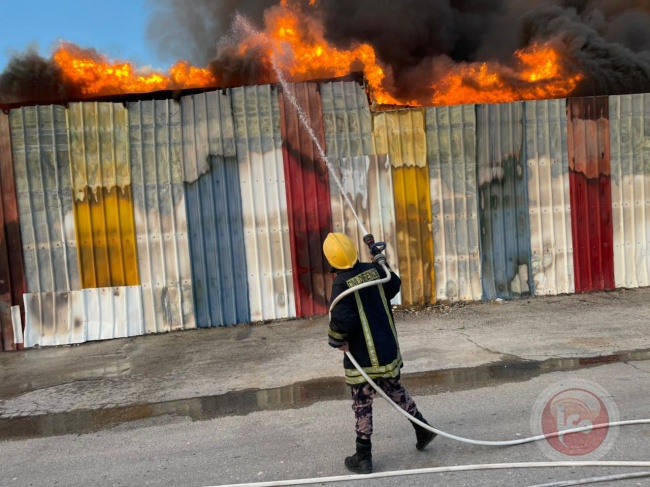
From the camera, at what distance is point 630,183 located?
8.08 m

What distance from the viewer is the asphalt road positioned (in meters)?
3.41

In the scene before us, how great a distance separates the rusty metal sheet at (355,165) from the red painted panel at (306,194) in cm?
13

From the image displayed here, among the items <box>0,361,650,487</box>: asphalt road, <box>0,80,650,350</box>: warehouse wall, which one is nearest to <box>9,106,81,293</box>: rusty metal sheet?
<box>0,80,650,350</box>: warehouse wall

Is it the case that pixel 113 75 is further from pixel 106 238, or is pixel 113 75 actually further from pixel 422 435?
pixel 422 435

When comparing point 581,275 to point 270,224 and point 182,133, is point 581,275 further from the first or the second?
point 182,133

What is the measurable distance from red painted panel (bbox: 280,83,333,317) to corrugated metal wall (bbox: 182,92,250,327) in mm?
733

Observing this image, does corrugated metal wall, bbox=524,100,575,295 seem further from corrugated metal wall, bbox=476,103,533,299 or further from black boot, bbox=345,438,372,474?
black boot, bbox=345,438,372,474

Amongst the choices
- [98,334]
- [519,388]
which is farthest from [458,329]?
[98,334]

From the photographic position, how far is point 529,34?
14.2 metres

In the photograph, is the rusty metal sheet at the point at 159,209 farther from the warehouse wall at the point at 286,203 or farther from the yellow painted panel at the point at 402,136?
the yellow painted panel at the point at 402,136

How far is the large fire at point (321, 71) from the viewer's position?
38.7 ft

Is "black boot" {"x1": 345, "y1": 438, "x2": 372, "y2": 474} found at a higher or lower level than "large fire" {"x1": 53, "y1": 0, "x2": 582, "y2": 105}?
lower

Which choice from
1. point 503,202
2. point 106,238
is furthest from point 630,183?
point 106,238
